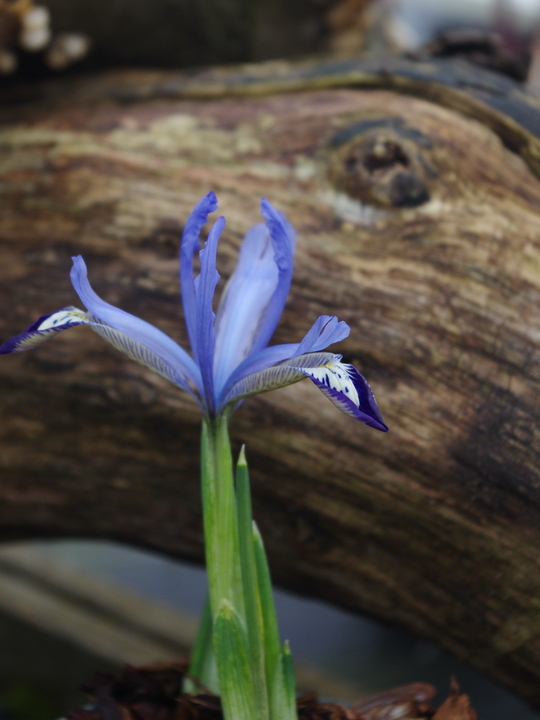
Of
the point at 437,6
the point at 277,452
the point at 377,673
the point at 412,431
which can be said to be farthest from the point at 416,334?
the point at 437,6

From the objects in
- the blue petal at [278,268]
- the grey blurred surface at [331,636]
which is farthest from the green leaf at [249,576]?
the grey blurred surface at [331,636]

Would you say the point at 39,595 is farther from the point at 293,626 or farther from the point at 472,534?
the point at 472,534

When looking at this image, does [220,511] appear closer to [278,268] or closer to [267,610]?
[267,610]

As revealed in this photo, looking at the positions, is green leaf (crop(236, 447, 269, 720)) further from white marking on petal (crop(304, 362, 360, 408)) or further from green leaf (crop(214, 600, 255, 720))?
white marking on petal (crop(304, 362, 360, 408))

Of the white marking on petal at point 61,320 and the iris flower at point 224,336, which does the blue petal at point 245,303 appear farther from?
the white marking on petal at point 61,320

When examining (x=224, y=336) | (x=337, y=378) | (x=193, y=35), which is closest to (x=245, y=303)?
(x=224, y=336)

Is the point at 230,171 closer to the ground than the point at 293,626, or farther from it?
farther from it
